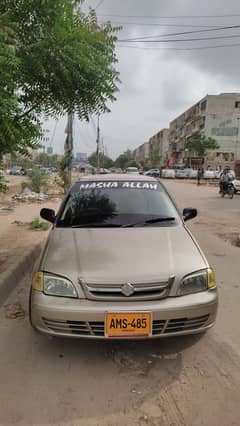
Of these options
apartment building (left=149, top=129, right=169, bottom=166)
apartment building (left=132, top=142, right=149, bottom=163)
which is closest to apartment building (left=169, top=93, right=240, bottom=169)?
apartment building (left=149, top=129, right=169, bottom=166)

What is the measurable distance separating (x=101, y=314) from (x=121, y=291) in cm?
23

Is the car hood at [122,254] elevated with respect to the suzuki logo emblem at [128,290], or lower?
elevated

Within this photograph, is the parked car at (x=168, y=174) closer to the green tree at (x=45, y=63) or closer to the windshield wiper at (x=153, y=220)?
the green tree at (x=45, y=63)

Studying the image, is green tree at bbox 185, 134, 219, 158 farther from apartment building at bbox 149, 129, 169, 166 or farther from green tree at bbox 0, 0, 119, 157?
green tree at bbox 0, 0, 119, 157

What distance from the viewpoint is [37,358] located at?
289cm

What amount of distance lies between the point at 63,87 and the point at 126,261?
7.99 feet

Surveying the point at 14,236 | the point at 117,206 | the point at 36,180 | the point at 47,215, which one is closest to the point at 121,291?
the point at 117,206

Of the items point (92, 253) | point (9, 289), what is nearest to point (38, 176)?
point (9, 289)

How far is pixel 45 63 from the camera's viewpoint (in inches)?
148

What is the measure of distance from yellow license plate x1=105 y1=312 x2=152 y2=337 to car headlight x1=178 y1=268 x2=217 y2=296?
0.37 metres

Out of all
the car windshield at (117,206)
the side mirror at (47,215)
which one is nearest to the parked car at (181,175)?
the car windshield at (117,206)

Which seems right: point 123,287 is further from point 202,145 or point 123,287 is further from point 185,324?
point 202,145

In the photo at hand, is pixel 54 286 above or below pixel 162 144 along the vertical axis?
below

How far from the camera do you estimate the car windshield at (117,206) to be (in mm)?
3816
